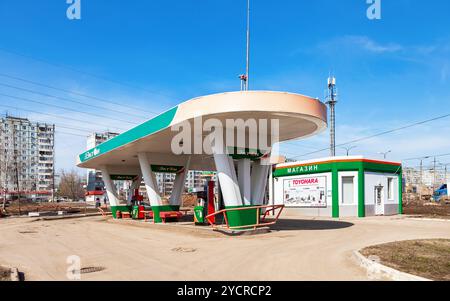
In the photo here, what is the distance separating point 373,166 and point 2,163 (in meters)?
62.1

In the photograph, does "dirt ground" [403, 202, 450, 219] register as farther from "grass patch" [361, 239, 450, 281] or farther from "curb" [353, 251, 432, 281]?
"curb" [353, 251, 432, 281]

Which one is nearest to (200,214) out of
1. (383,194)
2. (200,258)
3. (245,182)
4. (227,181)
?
(245,182)

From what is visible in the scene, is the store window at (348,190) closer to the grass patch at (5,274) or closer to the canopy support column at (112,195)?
the canopy support column at (112,195)

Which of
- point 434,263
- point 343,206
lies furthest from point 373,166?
point 434,263

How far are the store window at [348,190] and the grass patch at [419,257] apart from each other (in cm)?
1580

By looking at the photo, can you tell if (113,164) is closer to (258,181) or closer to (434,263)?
(258,181)

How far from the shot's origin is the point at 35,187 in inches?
4360

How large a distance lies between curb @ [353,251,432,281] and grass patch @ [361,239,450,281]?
337 mm

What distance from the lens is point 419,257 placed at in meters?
9.24

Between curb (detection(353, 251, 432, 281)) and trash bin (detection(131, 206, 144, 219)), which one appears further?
trash bin (detection(131, 206, 144, 219))

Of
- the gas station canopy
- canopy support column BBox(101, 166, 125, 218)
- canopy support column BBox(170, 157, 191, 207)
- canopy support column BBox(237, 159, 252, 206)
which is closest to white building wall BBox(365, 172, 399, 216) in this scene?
the gas station canopy

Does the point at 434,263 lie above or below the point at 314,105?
below

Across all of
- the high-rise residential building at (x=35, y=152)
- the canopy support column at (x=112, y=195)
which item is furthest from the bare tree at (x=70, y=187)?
the canopy support column at (x=112, y=195)

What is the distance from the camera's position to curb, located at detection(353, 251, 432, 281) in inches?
272
